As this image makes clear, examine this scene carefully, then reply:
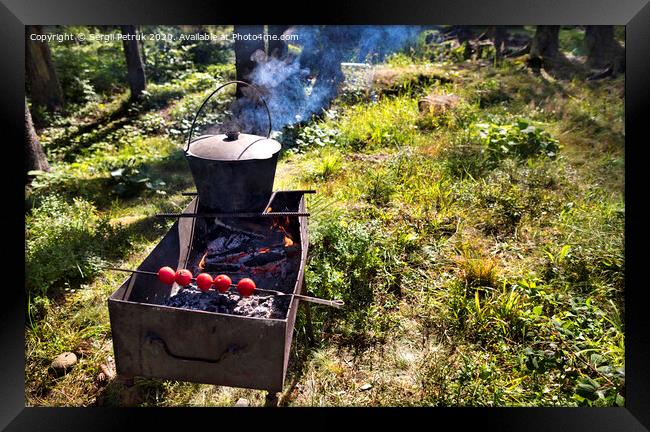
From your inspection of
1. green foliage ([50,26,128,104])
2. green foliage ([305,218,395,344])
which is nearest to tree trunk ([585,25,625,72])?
green foliage ([305,218,395,344])

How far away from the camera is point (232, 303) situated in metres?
2.79

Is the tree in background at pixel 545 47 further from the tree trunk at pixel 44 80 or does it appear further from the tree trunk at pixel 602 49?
the tree trunk at pixel 44 80

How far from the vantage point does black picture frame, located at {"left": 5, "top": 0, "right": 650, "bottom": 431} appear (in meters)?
2.83

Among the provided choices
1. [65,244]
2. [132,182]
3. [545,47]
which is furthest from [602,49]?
[65,244]

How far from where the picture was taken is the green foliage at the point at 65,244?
3.45 metres

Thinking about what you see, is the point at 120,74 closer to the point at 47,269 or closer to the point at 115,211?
the point at 115,211

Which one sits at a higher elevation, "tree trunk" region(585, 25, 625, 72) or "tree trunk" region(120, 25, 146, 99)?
"tree trunk" region(120, 25, 146, 99)

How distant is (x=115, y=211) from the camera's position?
4.56 m

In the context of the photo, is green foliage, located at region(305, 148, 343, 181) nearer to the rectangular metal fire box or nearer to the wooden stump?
the wooden stump

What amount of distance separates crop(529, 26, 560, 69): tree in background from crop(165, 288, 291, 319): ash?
18.4 feet

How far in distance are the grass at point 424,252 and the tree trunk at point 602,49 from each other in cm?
28

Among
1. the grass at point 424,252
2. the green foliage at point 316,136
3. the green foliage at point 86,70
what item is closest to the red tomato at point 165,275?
the grass at point 424,252

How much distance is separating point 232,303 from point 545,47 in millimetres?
6538
